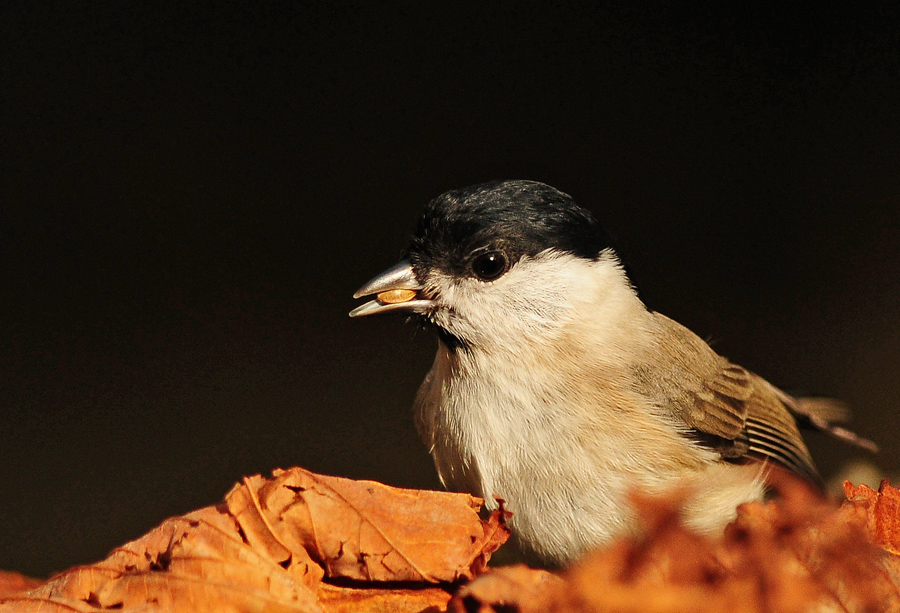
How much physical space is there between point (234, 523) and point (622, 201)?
7.78 ft

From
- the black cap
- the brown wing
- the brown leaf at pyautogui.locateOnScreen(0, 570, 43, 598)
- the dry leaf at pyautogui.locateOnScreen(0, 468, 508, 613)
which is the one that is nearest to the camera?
the dry leaf at pyautogui.locateOnScreen(0, 468, 508, 613)

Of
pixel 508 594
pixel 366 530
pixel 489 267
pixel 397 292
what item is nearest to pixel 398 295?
pixel 397 292

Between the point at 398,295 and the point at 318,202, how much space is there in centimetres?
161

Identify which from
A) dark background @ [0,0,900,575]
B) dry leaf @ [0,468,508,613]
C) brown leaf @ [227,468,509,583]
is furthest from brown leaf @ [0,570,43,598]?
dark background @ [0,0,900,575]

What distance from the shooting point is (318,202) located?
10.2 ft

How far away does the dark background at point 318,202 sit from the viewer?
274 centimetres

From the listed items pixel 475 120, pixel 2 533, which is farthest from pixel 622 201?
pixel 2 533

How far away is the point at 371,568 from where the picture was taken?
35.9 inches

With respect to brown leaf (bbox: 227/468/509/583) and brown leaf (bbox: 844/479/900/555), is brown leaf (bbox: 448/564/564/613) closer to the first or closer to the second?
brown leaf (bbox: 227/468/509/583)

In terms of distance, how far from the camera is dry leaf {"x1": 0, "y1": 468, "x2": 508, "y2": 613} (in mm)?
873

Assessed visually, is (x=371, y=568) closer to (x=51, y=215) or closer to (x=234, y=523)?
(x=234, y=523)

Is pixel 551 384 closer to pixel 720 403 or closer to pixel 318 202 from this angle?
pixel 720 403

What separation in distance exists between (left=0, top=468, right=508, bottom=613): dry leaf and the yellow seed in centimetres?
69

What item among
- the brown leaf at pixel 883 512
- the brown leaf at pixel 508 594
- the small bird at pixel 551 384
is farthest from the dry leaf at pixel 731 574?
the small bird at pixel 551 384
